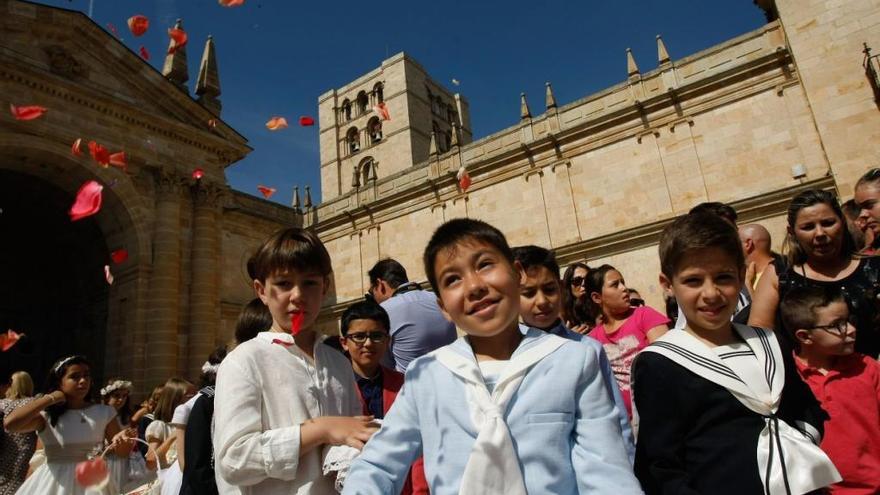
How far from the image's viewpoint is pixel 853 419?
2.49m

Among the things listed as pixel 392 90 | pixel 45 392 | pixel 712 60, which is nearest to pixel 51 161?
pixel 45 392

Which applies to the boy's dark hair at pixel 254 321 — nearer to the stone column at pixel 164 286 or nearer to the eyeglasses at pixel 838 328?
the eyeglasses at pixel 838 328

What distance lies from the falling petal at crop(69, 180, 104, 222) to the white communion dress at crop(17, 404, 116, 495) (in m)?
11.3

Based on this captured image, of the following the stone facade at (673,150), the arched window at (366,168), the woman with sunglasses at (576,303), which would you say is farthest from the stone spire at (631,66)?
the arched window at (366,168)

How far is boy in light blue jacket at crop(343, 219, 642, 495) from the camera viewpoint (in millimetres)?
1398

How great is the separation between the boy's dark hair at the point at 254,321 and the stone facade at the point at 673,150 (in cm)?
1286

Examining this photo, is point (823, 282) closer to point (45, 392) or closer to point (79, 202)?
point (45, 392)

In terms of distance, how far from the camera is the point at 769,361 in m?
1.75

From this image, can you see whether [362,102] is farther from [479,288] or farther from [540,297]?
[479,288]

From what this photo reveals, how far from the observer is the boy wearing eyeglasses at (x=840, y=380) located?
7.89 ft

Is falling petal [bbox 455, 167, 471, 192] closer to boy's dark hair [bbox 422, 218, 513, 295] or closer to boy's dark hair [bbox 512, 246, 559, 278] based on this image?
boy's dark hair [bbox 512, 246, 559, 278]

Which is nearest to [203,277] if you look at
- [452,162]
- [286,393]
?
[452,162]

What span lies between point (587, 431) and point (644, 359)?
526mm

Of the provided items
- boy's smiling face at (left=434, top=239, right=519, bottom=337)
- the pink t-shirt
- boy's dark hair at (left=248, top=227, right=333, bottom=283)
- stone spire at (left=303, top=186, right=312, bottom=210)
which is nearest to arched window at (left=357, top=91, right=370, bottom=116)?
stone spire at (left=303, top=186, right=312, bottom=210)
